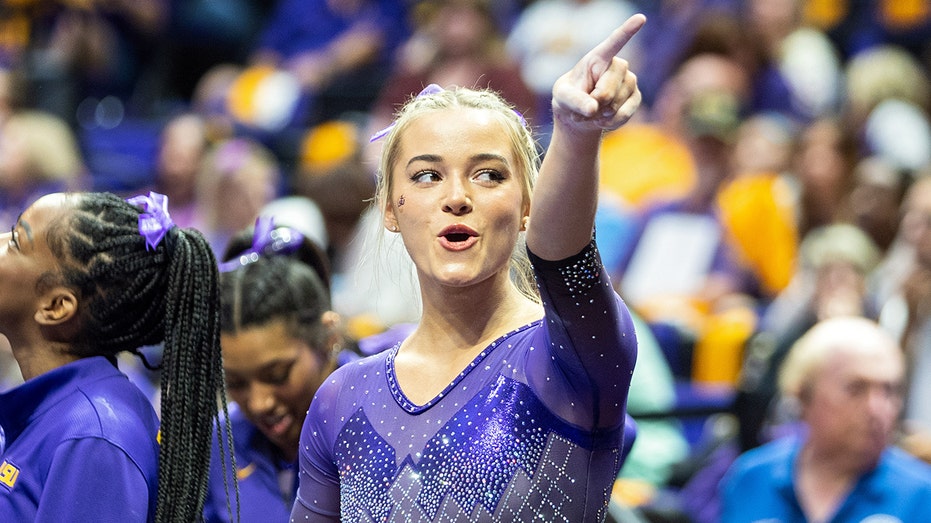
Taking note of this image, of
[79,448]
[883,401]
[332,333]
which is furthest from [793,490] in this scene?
[79,448]

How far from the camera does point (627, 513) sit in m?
3.36

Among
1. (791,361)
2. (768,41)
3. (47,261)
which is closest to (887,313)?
(791,361)

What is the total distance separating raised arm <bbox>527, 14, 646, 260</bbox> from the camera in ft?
4.94

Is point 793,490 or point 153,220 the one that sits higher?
point 153,220

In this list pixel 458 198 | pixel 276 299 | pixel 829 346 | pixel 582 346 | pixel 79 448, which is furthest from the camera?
pixel 829 346

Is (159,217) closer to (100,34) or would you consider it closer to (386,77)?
(386,77)

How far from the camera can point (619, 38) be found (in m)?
1.49

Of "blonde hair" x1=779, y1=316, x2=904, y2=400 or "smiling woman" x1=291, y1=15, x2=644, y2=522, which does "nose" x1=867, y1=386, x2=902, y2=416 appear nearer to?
"blonde hair" x1=779, y1=316, x2=904, y2=400

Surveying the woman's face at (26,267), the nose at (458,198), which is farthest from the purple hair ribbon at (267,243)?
the nose at (458,198)

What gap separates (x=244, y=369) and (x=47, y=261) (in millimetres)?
640

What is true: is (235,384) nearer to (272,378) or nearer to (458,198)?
(272,378)

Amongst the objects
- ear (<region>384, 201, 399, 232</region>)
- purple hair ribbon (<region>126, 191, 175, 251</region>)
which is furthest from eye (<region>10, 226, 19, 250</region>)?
ear (<region>384, 201, 399, 232</region>)

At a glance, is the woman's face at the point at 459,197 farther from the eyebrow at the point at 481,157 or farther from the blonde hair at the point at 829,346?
the blonde hair at the point at 829,346

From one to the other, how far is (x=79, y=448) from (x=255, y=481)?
0.73m
